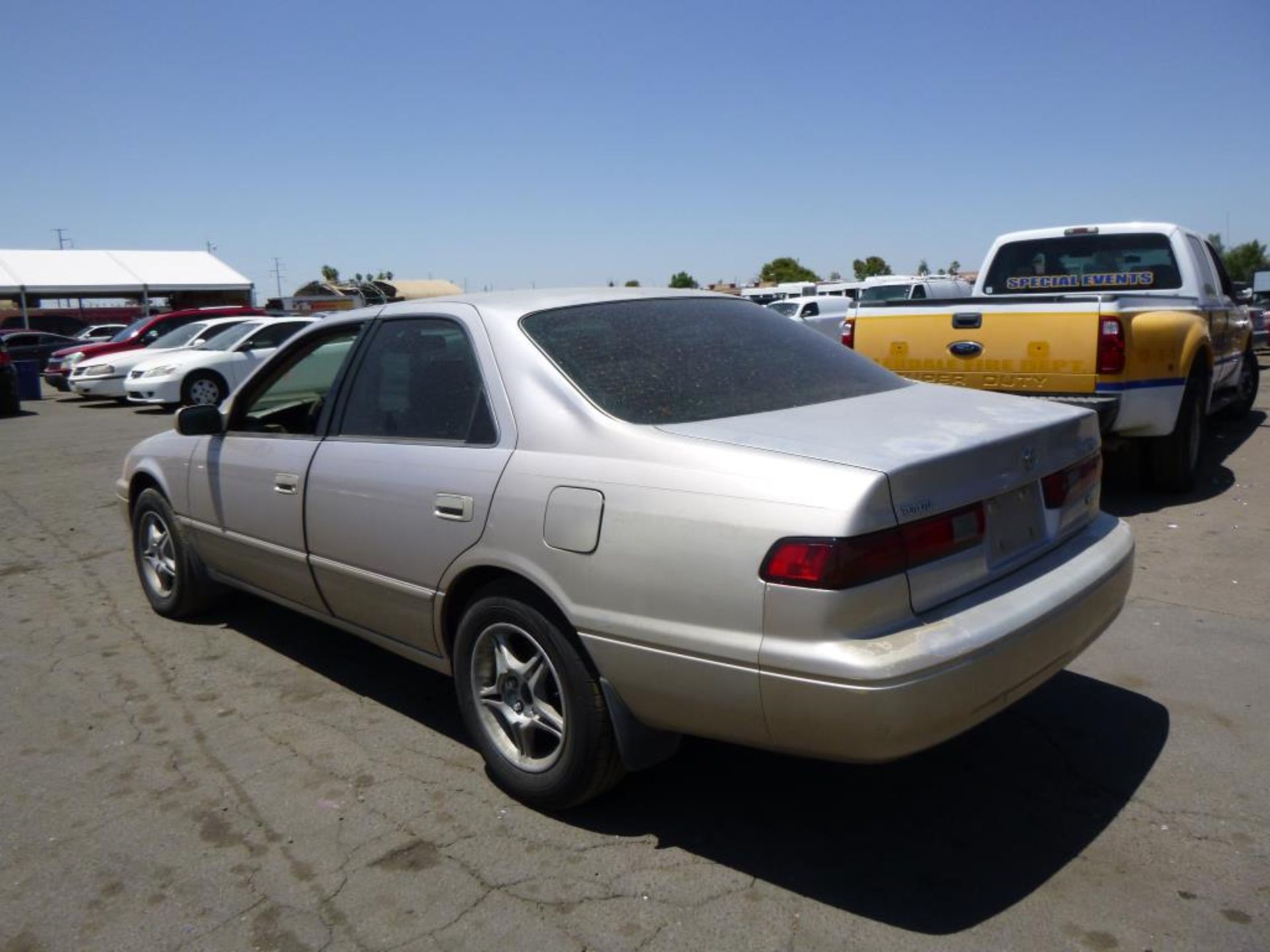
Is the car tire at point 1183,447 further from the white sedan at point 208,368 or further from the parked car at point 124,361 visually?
the parked car at point 124,361

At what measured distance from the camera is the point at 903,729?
2.63 m

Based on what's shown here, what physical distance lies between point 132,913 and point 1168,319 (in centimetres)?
672

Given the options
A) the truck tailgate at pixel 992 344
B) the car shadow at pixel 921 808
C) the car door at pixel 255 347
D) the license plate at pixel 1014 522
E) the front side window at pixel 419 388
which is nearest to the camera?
the car shadow at pixel 921 808

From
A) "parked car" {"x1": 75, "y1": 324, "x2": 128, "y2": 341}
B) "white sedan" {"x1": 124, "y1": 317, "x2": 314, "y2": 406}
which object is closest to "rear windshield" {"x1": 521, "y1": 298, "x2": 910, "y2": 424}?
"white sedan" {"x1": 124, "y1": 317, "x2": 314, "y2": 406}

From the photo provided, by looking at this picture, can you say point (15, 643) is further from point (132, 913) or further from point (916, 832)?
point (916, 832)

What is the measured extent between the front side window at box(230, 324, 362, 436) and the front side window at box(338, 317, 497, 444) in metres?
0.22

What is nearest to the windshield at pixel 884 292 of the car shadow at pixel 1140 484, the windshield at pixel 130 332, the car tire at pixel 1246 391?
the car tire at pixel 1246 391

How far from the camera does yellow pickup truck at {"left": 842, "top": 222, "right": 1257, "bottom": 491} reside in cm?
665

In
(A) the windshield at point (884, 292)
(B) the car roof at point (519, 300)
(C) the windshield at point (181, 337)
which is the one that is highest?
(B) the car roof at point (519, 300)

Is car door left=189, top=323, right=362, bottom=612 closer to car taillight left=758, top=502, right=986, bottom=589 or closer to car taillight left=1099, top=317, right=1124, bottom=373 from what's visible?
car taillight left=758, top=502, right=986, bottom=589

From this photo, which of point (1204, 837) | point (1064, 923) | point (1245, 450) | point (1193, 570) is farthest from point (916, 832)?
point (1245, 450)

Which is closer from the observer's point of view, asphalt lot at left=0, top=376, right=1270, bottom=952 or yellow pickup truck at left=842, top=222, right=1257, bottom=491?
asphalt lot at left=0, top=376, right=1270, bottom=952

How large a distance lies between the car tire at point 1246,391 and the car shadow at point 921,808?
26.6 ft

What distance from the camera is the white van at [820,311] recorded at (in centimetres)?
2511
